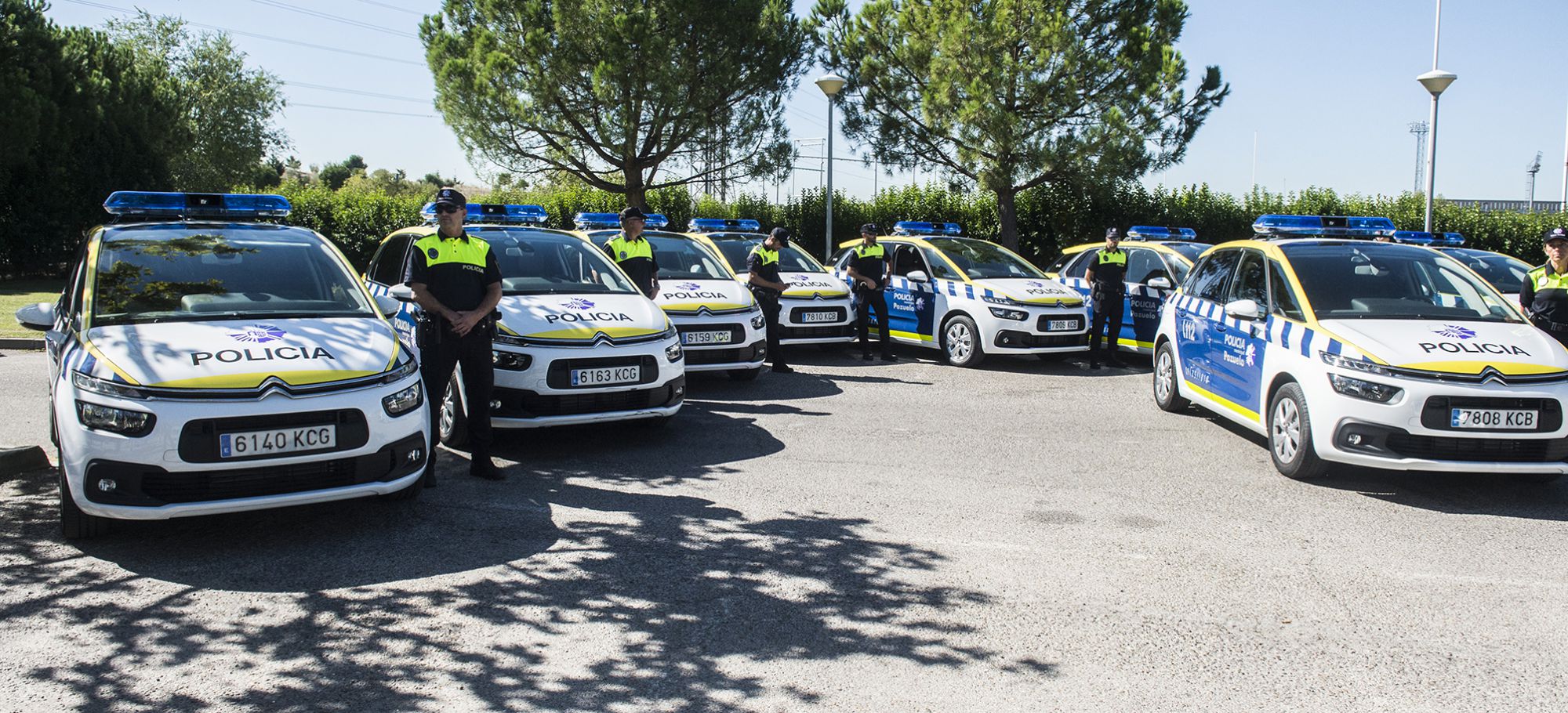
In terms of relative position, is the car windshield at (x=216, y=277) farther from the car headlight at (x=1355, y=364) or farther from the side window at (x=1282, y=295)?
the side window at (x=1282, y=295)

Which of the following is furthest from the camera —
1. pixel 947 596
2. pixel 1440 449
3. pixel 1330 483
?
pixel 1330 483

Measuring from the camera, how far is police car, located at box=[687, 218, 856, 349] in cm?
1291

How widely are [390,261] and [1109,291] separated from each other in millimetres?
7800

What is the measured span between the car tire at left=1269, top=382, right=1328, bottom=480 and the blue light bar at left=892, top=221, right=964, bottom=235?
8266mm

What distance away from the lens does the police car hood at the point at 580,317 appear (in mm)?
7457

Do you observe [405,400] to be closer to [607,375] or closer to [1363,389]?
[607,375]

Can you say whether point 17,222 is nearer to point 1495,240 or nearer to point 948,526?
point 948,526

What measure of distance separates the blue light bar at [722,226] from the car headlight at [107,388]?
386 inches

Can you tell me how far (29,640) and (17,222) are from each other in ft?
74.7

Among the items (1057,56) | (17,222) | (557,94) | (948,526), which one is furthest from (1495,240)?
(17,222)

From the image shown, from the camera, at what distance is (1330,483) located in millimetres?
6816

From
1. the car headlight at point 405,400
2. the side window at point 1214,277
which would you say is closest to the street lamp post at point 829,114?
the side window at point 1214,277

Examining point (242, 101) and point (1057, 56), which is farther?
point (242, 101)

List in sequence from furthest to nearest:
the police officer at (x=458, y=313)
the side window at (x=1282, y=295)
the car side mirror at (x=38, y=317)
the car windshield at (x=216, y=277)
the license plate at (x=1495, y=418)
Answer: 1. the side window at (x=1282, y=295)
2. the police officer at (x=458, y=313)
3. the license plate at (x=1495, y=418)
4. the car side mirror at (x=38, y=317)
5. the car windshield at (x=216, y=277)
